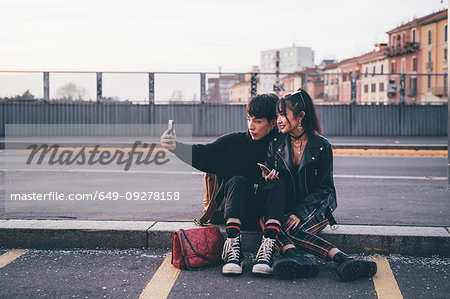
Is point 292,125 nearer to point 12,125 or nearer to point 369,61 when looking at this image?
point 12,125

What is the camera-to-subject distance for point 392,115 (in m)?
19.8

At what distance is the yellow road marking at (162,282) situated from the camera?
11.2 feet

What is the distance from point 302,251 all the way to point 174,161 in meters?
8.04

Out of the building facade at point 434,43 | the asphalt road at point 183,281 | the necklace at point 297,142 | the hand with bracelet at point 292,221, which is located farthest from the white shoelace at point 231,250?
the building facade at point 434,43

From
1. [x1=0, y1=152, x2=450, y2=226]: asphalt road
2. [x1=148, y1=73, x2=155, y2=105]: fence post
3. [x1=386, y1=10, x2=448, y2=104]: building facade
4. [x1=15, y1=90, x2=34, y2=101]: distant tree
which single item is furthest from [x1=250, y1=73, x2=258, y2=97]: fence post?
[x1=386, y1=10, x2=448, y2=104]: building facade

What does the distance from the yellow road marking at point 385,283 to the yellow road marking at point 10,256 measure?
2744 millimetres

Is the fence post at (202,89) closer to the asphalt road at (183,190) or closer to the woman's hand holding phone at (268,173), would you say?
the asphalt road at (183,190)

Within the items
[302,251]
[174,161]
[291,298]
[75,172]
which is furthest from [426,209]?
[174,161]

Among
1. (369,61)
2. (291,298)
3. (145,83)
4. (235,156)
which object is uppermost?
(369,61)

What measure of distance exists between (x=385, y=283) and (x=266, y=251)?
837mm

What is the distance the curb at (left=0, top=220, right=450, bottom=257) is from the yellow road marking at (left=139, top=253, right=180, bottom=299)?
1.52ft

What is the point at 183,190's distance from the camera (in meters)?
7.51

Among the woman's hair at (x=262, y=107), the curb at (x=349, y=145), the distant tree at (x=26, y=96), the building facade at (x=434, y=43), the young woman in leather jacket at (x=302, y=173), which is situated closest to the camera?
the young woman in leather jacket at (x=302, y=173)

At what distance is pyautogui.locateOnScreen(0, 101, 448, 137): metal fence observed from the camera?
19266 millimetres
